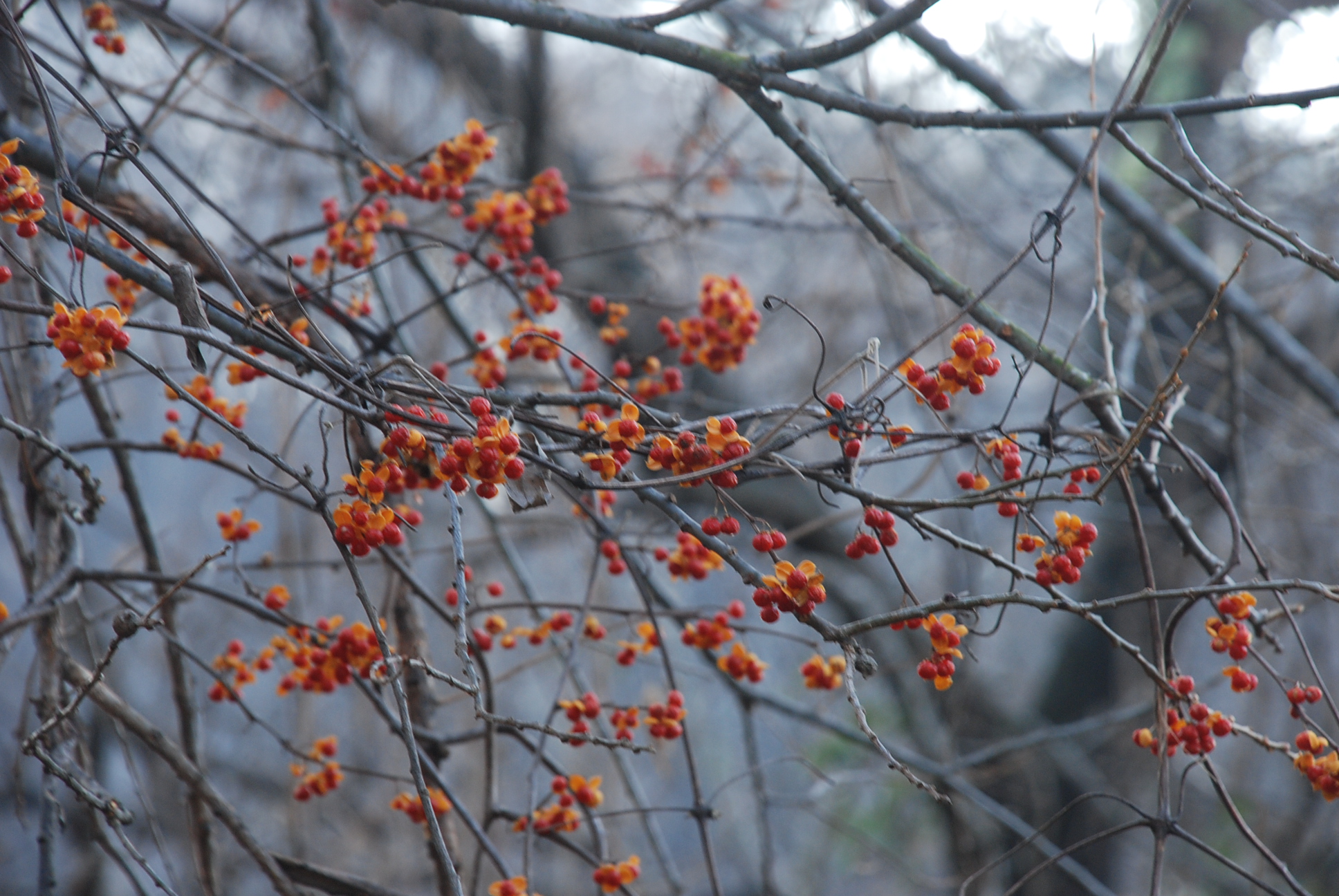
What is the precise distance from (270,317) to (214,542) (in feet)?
14.3

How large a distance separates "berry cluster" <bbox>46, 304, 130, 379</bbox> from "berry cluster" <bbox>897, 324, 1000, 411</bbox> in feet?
2.98

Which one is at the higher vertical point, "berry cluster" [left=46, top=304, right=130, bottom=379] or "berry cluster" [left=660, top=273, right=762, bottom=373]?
"berry cluster" [left=660, top=273, right=762, bottom=373]

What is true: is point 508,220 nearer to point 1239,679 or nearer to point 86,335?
point 86,335

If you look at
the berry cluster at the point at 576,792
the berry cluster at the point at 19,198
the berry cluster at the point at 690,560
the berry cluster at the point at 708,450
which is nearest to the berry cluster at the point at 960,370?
the berry cluster at the point at 708,450

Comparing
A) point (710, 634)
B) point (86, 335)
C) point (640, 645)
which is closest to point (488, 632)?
point (640, 645)

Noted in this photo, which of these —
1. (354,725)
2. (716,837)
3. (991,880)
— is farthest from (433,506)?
(991,880)

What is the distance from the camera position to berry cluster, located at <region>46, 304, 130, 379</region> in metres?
1.00

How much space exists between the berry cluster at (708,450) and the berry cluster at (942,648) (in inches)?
12.5

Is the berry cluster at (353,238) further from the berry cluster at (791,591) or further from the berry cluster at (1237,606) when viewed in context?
the berry cluster at (1237,606)

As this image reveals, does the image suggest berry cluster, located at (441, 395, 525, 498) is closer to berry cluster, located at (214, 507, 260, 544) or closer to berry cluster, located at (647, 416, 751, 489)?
berry cluster, located at (647, 416, 751, 489)

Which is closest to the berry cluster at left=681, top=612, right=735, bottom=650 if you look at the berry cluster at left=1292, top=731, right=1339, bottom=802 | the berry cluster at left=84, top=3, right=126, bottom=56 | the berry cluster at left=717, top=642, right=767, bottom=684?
the berry cluster at left=717, top=642, right=767, bottom=684

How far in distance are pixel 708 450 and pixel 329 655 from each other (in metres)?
0.88

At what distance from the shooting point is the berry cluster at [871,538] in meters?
1.13

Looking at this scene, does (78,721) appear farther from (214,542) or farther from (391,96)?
(214,542)
